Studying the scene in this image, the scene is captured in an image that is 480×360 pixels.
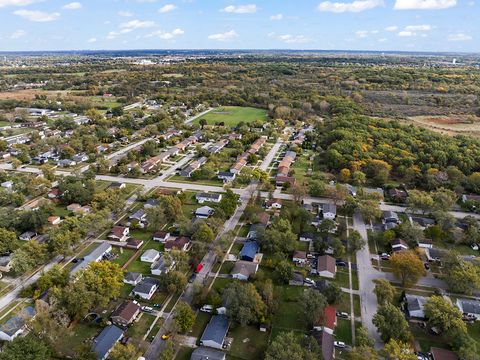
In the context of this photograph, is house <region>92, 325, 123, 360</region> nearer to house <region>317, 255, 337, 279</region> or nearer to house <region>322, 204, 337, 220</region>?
house <region>317, 255, 337, 279</region>

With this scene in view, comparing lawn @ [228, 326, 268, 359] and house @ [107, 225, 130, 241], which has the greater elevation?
house @ [107, 225, 130, 241]

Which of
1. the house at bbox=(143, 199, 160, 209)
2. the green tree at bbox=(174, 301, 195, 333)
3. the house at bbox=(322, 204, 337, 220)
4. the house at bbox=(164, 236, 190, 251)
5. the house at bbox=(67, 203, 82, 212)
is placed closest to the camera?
the green tree at bbox=(174, 301, 195, 333)

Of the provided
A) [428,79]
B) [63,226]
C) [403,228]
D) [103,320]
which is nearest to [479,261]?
[403,228]

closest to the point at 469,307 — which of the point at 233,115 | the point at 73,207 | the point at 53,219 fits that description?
the point at 53,219

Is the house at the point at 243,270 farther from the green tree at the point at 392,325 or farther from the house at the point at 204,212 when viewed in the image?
the green tree at the point at 392,325

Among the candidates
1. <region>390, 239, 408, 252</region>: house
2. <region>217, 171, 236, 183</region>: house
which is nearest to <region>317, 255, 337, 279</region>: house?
<region>390, 239, 408, 252</region>: house

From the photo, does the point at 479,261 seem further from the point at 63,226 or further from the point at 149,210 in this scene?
the point at 63,226
